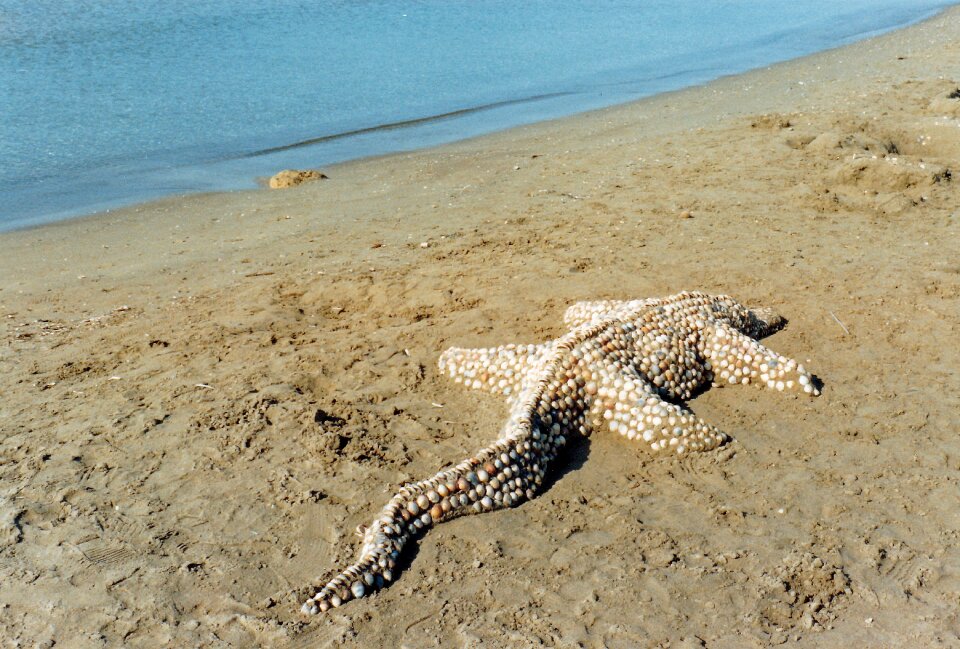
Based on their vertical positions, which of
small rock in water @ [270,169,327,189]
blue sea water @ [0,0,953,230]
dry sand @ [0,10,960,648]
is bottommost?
dry sand @ [0,10,960,648]

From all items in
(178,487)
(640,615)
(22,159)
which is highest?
(22,159)

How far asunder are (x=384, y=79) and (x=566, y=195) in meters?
12.2

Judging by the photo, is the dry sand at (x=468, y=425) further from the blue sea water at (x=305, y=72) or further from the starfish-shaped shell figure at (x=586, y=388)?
the blue sea water at (x=305, y=72)

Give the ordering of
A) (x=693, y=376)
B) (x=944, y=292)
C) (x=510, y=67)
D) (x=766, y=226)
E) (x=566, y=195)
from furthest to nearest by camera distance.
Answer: (x=510, y=67), (x=566, y=195), (x=766, y=226), (x=944, y=292), (x=693, y=376)

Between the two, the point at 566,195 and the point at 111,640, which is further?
the point at 566,195

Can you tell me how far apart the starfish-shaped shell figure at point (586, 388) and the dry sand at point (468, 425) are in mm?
121

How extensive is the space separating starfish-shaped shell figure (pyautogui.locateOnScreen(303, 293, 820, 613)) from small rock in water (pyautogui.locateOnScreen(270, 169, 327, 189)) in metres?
7.77

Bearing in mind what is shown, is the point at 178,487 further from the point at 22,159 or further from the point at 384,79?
the point at 384,79

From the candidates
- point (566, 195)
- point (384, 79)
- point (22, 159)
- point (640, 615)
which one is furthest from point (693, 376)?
point (384, 79)

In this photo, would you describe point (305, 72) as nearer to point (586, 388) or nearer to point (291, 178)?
point (291, 178)

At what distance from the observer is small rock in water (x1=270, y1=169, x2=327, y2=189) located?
1395 centimetres

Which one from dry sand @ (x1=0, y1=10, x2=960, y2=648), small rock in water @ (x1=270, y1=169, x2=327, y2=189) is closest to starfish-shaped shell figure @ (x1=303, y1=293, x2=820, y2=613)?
dry sand @ (x1=0, y1=10, x2=960, y2=648)

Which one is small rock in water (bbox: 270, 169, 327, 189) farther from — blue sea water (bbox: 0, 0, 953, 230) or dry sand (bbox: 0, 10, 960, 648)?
dry sand (bbox: 0, 10, 960, 648)

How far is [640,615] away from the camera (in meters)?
4.48
